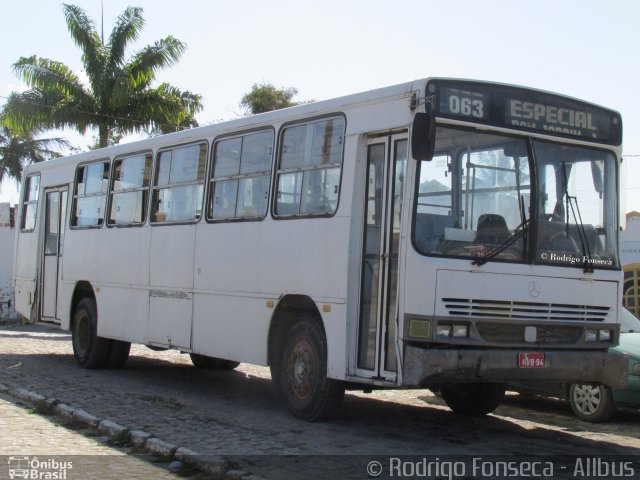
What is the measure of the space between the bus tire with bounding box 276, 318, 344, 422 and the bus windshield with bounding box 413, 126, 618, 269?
74.4 inches

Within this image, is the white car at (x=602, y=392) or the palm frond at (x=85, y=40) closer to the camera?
the white car at (x=602, y=392)

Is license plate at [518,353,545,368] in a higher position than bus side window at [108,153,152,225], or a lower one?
lower

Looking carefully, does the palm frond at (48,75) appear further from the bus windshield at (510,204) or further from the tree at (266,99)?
the bus windshield at (510,204)

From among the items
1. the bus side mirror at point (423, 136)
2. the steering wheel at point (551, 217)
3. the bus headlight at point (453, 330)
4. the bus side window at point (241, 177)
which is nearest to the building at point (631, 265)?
the bus side window at point (241, 177)

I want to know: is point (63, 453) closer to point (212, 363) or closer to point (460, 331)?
point (460, 331)

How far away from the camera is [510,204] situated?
28.3 feet

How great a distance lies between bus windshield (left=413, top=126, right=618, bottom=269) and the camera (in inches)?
332

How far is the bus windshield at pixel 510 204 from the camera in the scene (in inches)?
332

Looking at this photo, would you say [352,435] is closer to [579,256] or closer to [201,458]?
[201,458]

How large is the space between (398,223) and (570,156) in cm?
196

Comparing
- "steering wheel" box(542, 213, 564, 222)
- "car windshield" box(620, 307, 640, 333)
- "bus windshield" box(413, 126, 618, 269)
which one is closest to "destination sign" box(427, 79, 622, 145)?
"bus windshield" box(413, 126, 618, 269)

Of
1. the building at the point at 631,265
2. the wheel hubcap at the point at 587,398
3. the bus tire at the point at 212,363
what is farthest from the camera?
the building at the point at 631,265

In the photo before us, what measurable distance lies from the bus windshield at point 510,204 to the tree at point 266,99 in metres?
32.4

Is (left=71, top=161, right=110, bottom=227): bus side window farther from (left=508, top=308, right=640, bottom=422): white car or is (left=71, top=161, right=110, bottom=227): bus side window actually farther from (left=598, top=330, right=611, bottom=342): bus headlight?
(left=598, top=330, right=611, bottom=342): bus headlight
